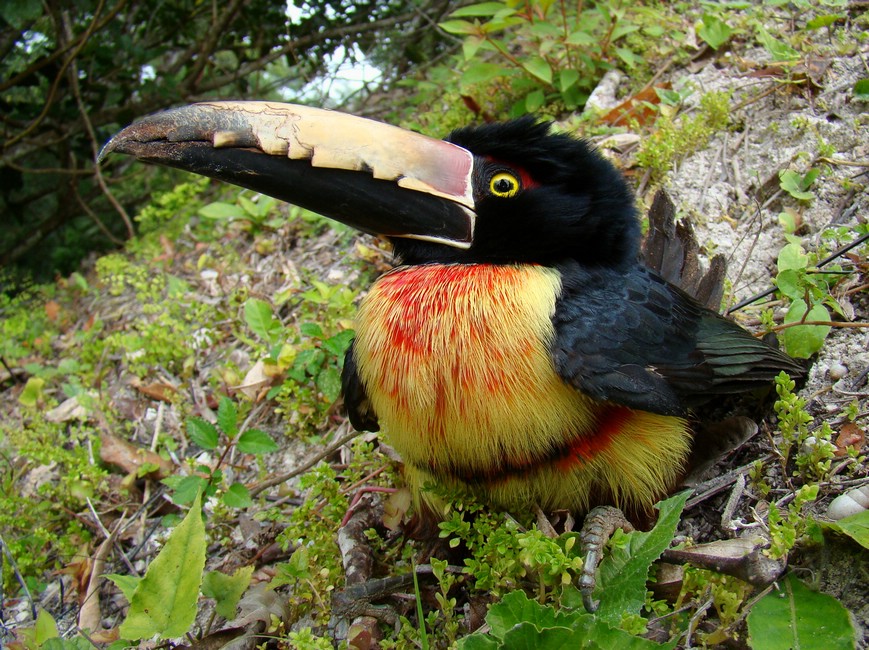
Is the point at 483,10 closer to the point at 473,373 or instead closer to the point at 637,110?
the point at 637,110

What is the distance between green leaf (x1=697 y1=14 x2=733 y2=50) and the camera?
3840mm

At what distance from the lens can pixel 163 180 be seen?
6254 mm

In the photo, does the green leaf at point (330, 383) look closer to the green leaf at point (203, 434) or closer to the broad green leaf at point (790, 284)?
the green leaf at point (203, 434)

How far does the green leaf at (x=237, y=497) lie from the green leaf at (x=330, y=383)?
53cm

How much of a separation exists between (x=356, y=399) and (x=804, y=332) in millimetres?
1517

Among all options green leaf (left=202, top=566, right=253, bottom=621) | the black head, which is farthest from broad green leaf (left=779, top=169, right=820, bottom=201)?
green leaf (left=202, top=566, right=253, bottom=621)

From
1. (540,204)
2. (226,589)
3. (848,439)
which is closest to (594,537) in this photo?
(848,439)

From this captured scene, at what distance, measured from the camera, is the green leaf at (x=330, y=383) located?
2705 mm

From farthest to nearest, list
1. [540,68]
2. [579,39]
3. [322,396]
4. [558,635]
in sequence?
[540,68] < [579,39] < [322,396] < [558,635]

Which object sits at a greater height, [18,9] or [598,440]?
[18,9]

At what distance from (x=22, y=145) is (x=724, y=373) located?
5.57 metres

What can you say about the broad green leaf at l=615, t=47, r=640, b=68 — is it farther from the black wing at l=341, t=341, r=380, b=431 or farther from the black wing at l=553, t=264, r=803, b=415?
the black wing at l=341, t=341, r=380, b=431

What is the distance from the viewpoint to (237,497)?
231 cm

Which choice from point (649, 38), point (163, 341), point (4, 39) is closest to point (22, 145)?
point (4, 39)
